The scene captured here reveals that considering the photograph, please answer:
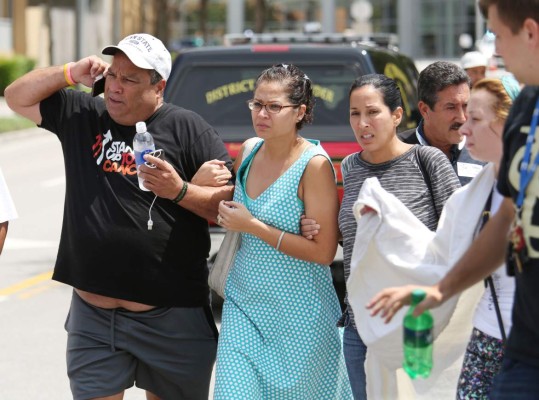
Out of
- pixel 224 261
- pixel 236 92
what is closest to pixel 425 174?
pixel 224 261

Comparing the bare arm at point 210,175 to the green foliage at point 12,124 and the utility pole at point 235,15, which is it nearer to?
the green foliage at point 12,124

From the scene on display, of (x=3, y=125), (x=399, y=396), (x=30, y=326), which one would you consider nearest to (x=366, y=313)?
(x=399, y=396)

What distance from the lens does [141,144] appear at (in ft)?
14.8

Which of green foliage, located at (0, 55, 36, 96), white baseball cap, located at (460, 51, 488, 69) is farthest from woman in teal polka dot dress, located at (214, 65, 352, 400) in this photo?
green foliage, located at (0, 55, 36, 96)

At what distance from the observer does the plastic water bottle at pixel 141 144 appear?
4461mm

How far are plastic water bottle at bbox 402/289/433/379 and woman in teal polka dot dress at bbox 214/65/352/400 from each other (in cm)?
134

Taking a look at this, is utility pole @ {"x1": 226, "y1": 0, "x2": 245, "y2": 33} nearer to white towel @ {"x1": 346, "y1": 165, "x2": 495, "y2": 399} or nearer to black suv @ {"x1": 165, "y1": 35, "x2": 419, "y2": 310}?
black suv @ {"x1": 165, "y1": 35, "x2": 419, "y2": 310}

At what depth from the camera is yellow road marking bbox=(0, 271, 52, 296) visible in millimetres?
9927

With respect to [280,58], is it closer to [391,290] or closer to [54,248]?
[54,248]

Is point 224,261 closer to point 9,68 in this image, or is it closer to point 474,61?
point 474,61

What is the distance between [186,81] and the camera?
9.10 meters

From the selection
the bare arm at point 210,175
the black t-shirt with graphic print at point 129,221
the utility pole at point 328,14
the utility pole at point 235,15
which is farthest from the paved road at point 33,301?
the utility pole at point 235,15

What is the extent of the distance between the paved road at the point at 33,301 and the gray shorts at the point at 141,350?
207 cm

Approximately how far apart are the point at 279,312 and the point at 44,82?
4.41 ft
